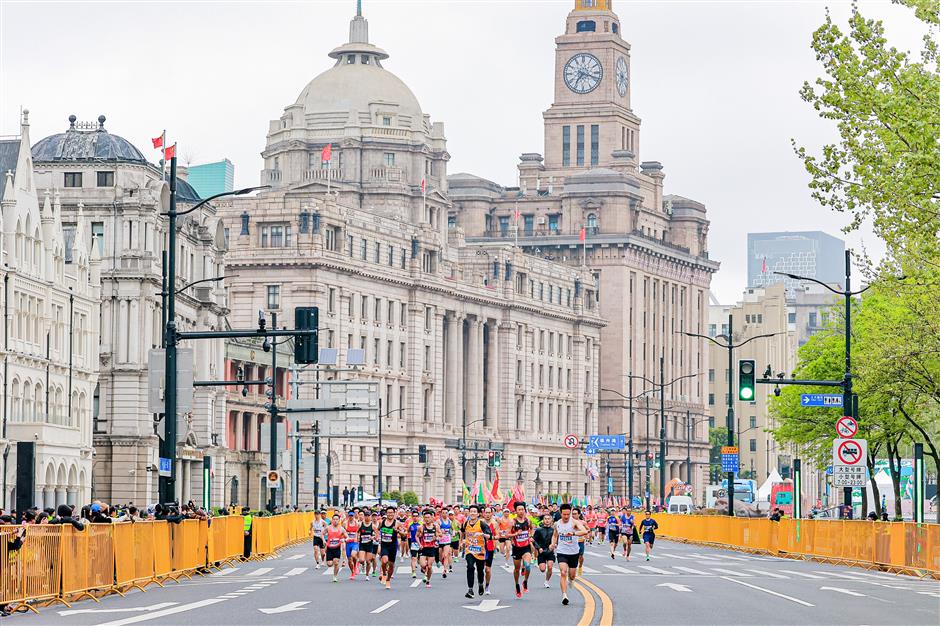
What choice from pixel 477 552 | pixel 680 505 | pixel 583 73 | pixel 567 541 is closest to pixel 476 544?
pixel 477 552

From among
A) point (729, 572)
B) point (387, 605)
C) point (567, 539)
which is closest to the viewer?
point (387, 605)

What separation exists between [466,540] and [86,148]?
2407 inches

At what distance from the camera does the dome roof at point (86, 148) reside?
91938 mm

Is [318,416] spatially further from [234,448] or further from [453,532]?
[453,532]

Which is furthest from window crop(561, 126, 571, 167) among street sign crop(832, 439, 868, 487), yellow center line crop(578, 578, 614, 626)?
yellow center line crop(578, 578, 614, 626)

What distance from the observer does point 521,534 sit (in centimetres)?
3519

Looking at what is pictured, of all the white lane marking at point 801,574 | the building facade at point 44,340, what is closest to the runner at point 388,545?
the white lane marking at point 801,574

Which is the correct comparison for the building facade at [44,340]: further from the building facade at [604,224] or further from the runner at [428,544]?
the building facade at [604,224]

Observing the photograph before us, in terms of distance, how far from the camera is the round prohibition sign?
49.7m

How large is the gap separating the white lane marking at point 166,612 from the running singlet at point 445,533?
441 inches

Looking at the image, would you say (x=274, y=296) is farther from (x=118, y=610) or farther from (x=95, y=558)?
(x=118, y=610)

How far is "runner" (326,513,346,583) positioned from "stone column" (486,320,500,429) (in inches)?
4513

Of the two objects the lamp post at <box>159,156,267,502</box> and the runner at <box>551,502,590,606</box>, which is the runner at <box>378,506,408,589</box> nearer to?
the lamp post at <box>159,156,267,502</box>

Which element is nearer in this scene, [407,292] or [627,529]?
[627,529]
